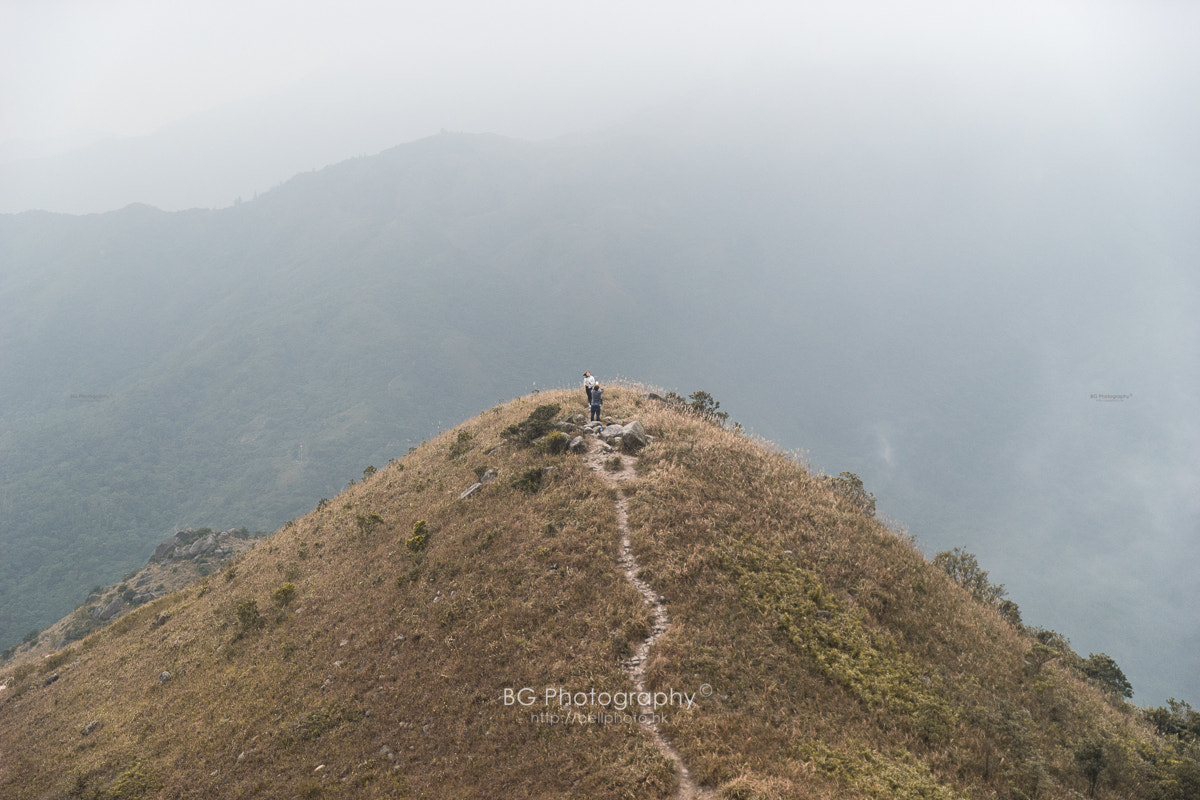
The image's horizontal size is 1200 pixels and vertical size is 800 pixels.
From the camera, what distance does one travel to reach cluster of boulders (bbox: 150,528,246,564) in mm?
81062

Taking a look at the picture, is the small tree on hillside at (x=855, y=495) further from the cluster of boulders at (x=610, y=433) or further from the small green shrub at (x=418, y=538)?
the small green shrub at (x=418, y=538)

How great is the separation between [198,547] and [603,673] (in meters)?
94.3

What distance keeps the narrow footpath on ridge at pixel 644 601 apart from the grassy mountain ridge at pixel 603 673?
0.84 feet

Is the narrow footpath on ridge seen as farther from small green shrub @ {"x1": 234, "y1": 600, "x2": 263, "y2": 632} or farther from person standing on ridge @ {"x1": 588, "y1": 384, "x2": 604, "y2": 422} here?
small green shrub @ {"x1": 234, "y1": 600, "x2": 263, "y2": 632}

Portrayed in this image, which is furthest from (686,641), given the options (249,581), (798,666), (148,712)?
(249,581)

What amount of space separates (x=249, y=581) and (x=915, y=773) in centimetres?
2851

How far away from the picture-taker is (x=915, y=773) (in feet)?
37.7

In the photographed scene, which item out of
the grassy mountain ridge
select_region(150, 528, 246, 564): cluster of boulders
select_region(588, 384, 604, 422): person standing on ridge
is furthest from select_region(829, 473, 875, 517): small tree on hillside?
select_region(150, 528, 246, 564): cluster of boulders

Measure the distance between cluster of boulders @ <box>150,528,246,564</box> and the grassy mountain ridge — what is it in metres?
63.7

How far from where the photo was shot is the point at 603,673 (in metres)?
13.9

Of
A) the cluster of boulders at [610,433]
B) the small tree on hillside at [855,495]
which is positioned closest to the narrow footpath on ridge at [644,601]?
the cluster of boulders at [610,433]

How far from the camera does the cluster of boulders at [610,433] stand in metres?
23.5

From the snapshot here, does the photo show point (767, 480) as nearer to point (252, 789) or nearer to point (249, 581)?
point (252, 789)

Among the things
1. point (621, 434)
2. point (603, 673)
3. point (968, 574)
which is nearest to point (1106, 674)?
point (968, 574)
